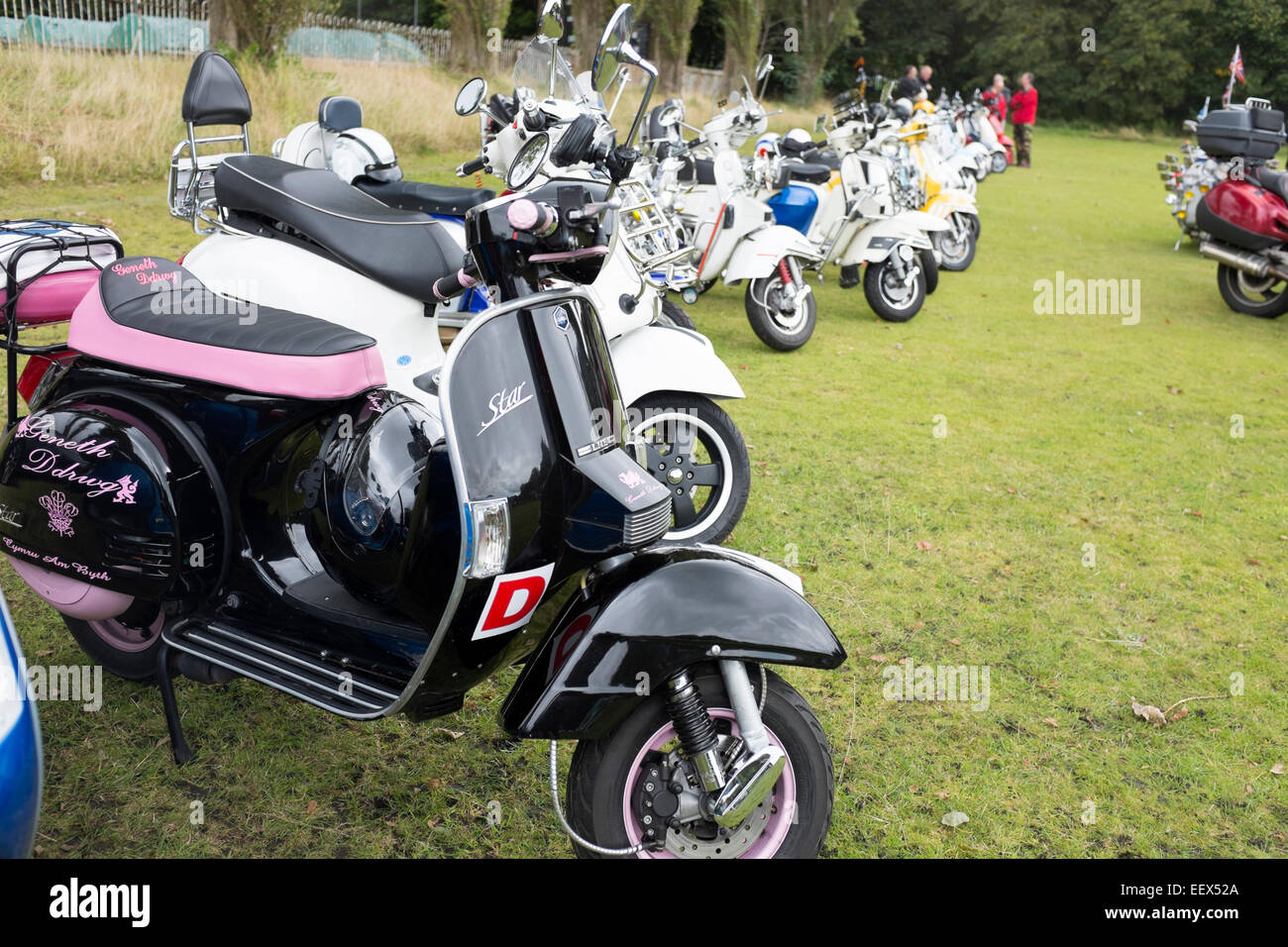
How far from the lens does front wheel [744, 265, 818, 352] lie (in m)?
7.02

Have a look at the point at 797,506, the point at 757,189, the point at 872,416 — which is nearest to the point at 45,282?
the point at 797,506

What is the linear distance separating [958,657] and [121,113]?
32.6 feet

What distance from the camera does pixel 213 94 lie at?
140 inches

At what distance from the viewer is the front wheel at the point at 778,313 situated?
23.0 ft

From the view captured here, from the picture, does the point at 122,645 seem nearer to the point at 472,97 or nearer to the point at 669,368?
the point at 669,368

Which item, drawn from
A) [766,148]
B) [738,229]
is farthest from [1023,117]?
[738,229]

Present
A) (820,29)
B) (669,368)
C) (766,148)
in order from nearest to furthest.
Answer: (669,368) → (766,148) → (820,29)

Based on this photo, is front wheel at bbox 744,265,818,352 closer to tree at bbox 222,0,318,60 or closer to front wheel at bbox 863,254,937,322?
front wheel at bbox 863,254,937,322

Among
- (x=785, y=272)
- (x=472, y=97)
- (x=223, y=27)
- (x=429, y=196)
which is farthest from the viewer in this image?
(x=223, y=27)

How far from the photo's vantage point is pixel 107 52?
1216 centimetres

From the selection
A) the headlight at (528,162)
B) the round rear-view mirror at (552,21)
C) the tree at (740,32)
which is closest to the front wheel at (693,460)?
the headlight at (528,162)

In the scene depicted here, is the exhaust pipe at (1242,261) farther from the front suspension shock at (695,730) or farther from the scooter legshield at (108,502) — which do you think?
the scooter legshield at (108,502)

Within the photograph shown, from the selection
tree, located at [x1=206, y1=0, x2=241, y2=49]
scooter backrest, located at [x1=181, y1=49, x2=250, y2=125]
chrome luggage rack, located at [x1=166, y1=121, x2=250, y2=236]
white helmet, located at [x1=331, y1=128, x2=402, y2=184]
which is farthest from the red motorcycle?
tree, located at [x1=206, y1=0, x2=241, y2=49]
